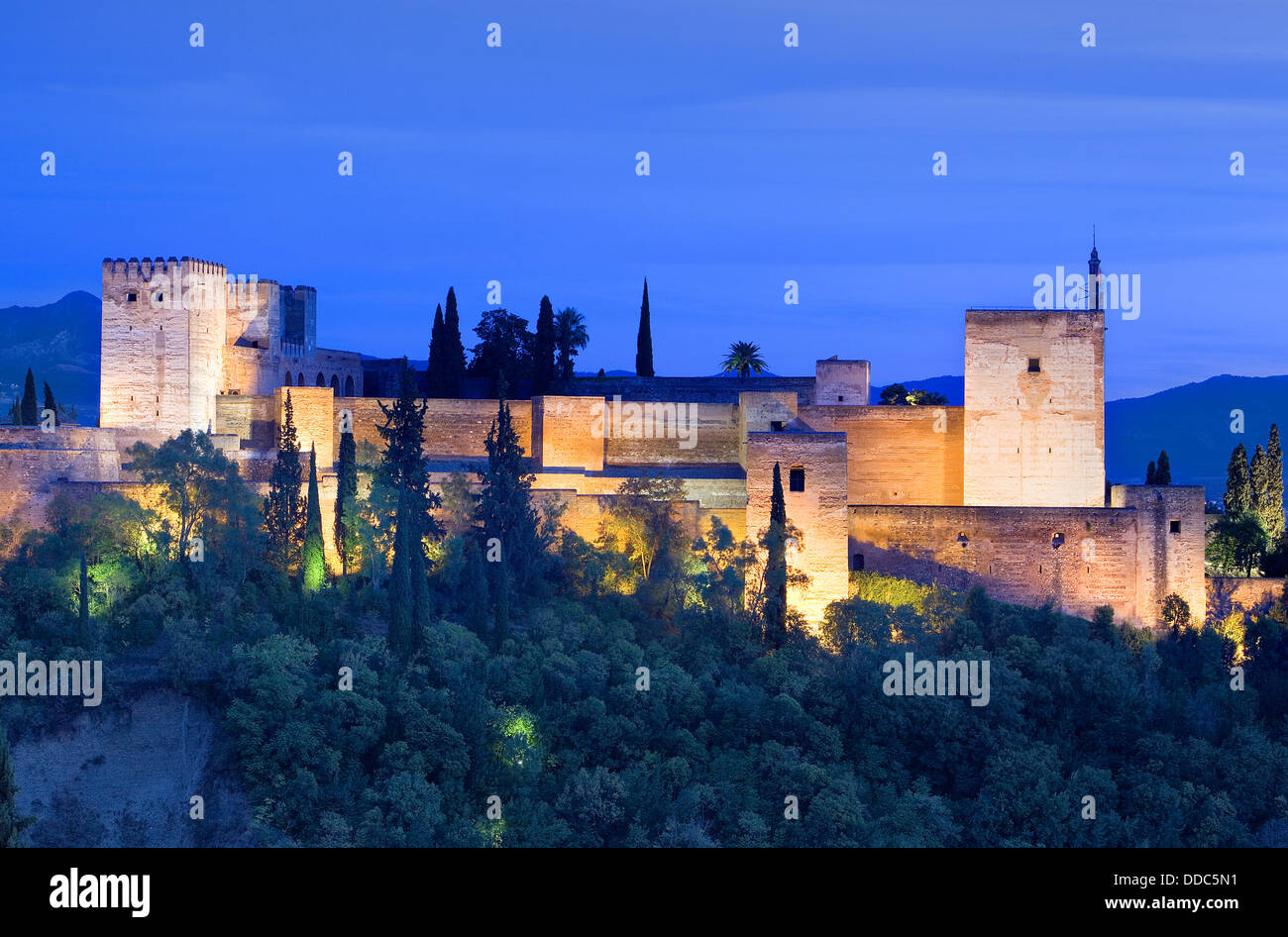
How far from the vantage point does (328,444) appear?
89.3 ft

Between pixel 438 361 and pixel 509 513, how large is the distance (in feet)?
34.0

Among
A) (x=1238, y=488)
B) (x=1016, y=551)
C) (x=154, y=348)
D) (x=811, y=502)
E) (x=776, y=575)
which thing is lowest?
(x=776, y=575)

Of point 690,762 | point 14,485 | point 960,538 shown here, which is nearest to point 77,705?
point 14,485

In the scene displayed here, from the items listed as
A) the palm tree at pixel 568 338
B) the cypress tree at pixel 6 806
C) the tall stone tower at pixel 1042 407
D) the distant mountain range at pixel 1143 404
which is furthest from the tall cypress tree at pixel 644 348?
the distant mountain range at pixel 1143 404

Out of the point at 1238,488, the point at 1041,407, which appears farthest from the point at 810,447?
the point at 1238,488

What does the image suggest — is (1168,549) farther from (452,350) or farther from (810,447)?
(452,350)

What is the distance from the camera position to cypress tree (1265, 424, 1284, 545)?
29.0 meters

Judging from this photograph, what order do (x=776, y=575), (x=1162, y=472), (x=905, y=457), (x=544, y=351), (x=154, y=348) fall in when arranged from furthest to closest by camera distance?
(x=544, y=351), (x=1162, y=472), (x=154, y=348), (x=905, y=457), (x=776, y=575)

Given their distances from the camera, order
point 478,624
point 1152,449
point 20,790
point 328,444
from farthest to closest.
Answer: point 1152,449
point 328,444
point 478,624
point 20,790

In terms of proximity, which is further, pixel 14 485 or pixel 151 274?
pixel 151 274

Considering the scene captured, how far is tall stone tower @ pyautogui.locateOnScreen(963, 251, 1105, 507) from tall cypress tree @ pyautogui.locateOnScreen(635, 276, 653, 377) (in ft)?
34.3

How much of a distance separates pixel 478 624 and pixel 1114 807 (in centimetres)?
872

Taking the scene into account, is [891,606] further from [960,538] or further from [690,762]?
[690,762]

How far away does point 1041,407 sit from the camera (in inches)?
1038
